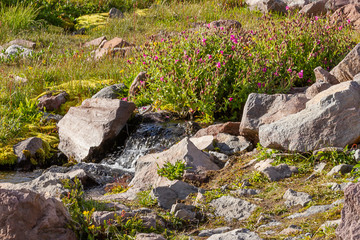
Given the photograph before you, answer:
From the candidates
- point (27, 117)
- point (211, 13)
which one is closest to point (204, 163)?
point (27, 117)

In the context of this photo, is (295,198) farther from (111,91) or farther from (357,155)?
(111,91)

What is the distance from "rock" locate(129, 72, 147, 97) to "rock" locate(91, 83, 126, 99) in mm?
388

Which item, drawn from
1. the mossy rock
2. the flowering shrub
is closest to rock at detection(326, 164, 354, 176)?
the flowering shrub

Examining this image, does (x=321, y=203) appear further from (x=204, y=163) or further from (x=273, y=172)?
(x=204, y=163)

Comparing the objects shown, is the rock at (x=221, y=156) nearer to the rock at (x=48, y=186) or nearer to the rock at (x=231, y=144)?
the rock at (x=231, y=144)

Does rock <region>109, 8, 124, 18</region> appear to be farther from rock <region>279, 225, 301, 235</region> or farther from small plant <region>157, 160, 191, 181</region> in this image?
rock <region>279, 225, 301, 235</region>

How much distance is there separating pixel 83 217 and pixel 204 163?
233cm

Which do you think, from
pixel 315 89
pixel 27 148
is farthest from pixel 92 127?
pixel 315 89

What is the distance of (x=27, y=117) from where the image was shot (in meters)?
9.43

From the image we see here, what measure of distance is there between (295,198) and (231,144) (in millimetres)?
2521

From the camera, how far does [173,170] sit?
575 cm

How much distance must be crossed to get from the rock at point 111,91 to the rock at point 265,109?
3.71 meters

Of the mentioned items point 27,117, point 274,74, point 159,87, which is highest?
point 274,74

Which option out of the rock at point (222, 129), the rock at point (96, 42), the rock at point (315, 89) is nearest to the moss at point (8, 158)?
the rock at point (222, 129)
